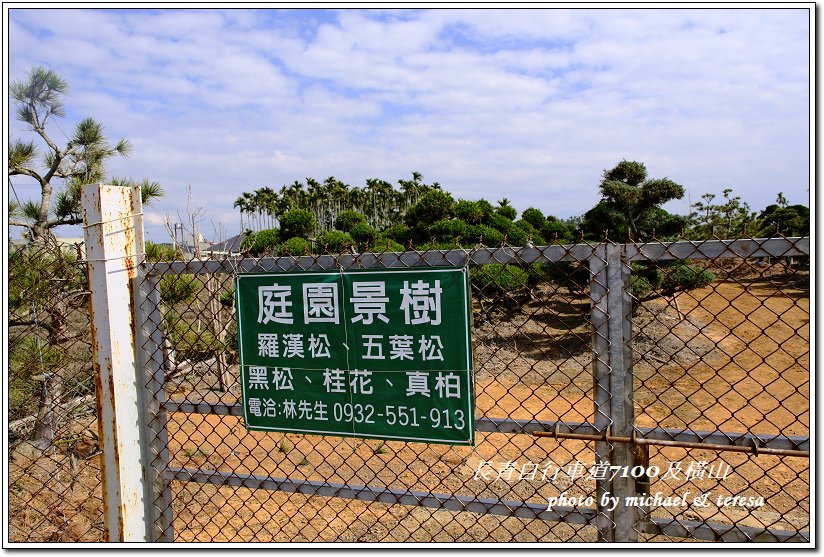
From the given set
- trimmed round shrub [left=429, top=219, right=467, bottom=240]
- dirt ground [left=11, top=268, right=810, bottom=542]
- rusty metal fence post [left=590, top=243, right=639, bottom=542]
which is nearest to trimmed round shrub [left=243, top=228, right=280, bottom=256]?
trimmed round shrub [left=429, top=219, right=467, bottom=240]

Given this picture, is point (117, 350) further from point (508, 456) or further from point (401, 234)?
point (401, 234)

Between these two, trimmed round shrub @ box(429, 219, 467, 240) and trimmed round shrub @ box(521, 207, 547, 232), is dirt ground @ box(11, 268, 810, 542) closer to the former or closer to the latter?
trimmed round shrub @ box(429, 219, 467, 240)

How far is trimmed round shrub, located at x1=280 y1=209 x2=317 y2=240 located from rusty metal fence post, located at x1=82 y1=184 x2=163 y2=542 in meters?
12.0

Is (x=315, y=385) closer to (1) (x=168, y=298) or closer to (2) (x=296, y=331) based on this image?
(2) (x=296, y=331)

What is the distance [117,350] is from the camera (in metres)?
2.01

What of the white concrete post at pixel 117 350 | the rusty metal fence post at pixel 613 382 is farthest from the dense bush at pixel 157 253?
the rusty metal fence post at pixel 613 382

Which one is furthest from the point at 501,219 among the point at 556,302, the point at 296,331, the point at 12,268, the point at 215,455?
the point at 296,331

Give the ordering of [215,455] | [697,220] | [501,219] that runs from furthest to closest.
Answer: [697,220], [501,219], [215,455]

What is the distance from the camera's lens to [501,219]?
12.5 m

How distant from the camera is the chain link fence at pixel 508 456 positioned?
1.60 m

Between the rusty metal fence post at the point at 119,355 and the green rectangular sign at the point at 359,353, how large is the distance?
0.43 metres

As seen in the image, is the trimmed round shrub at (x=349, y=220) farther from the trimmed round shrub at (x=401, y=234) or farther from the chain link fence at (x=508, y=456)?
the chain link fence at (x=508, y=456)

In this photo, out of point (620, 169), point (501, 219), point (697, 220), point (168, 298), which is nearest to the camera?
point (168, 298)
